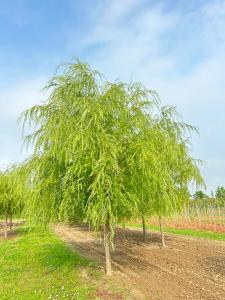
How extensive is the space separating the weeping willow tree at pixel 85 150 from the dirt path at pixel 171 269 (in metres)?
1.59

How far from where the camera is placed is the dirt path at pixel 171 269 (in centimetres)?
995

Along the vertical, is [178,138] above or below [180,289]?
above

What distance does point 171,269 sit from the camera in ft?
42.6

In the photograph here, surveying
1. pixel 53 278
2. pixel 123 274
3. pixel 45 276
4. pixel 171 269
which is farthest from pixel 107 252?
pixel 45 276

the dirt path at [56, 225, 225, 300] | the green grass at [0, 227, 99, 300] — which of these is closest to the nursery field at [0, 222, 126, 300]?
the green grass at [0, 227, 99, 300]

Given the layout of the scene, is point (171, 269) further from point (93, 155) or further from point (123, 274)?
point (93, 155)

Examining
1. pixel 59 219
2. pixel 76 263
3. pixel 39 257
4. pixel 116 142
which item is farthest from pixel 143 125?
pixel 39 257

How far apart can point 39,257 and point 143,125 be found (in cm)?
925

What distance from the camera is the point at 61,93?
12625 mm

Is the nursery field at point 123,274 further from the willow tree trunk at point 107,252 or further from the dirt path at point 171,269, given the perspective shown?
the willow tree trunk at point 107,252

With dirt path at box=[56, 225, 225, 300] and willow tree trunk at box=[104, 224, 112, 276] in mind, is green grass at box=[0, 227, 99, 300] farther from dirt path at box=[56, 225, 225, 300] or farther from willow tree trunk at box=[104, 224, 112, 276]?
dirt path at box=[56, 225, 225, 300]

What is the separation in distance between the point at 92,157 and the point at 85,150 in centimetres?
34

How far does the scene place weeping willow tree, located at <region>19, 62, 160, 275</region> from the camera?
11273 mm

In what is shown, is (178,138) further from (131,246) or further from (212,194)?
(212,194)
